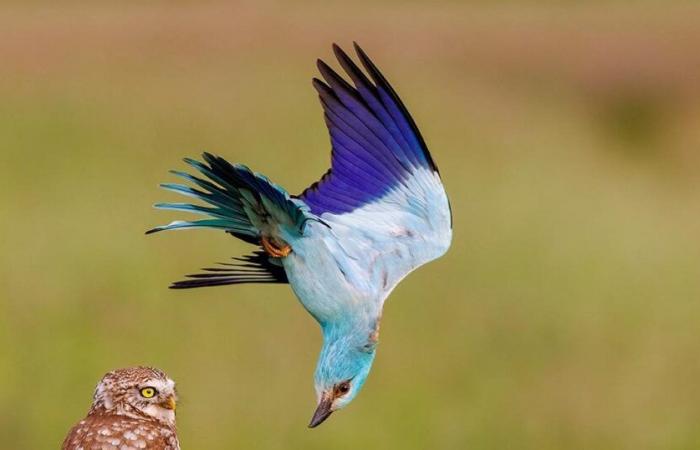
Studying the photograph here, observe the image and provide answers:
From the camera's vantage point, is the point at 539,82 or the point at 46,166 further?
the point at 539,82

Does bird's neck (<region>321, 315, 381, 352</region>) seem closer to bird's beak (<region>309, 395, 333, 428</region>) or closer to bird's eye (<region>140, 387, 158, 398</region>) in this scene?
bird's beak (<region>309, 395, 333, 428</region>)

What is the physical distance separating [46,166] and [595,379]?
5.00 meters

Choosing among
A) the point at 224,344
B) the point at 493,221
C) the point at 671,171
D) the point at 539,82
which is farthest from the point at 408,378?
the point at 539,82

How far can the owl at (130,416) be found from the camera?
17.0 feet

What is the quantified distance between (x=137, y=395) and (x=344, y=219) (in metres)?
0.88

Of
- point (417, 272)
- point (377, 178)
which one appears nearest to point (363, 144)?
point (377, 178)

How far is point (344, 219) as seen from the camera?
5.76 m

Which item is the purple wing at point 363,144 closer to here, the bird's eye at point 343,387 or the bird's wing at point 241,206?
the bird's wing at point 241,206

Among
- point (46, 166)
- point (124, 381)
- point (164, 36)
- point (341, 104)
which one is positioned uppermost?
point (164, 36)

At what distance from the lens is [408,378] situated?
10.5m

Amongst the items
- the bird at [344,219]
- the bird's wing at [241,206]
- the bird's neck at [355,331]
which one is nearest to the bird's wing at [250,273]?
the bird at [344,219]

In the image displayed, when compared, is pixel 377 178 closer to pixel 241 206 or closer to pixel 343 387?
pixel 241 206

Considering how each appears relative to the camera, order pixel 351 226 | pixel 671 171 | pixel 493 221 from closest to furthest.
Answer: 1. pixel 351 226
2. pixel 493 221
3. pixel 671 171

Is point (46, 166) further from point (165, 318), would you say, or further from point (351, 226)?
point (351, 226)
